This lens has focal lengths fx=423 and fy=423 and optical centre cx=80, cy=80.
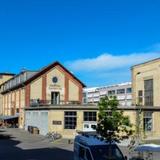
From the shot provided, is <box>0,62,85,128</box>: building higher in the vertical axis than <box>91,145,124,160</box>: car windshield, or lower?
higher

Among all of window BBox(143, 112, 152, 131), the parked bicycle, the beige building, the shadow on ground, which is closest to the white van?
the shadow on ground

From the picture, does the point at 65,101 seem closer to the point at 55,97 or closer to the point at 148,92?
the point at 55,97

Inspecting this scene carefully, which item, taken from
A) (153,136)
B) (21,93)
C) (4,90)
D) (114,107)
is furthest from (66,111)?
(4,90)

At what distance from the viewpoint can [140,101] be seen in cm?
7275

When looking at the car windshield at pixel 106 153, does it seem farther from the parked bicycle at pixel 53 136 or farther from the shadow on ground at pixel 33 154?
the parked bicycle at pixel 53 136

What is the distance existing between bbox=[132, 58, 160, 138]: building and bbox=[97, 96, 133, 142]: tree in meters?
35.2

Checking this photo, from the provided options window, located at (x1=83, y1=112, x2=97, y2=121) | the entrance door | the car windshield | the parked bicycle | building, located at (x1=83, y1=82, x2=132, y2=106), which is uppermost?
building, located at (x1=83, y1=82, x2=132, y2=106)

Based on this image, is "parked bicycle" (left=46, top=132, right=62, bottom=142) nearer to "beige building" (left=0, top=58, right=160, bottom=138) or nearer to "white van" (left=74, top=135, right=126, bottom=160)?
"beige building" (left=0, top=58, right=160, bottom=138)

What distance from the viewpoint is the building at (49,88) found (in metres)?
77.1

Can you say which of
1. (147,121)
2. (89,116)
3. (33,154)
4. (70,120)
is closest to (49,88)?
(70,120)

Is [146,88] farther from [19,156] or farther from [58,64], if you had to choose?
[19,156]

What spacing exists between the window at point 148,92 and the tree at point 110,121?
45.1m

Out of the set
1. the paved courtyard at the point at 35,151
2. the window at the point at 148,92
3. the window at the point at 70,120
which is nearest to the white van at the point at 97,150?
the paved courtyard at the point at 35,151

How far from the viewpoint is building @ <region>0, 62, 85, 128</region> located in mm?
77062
